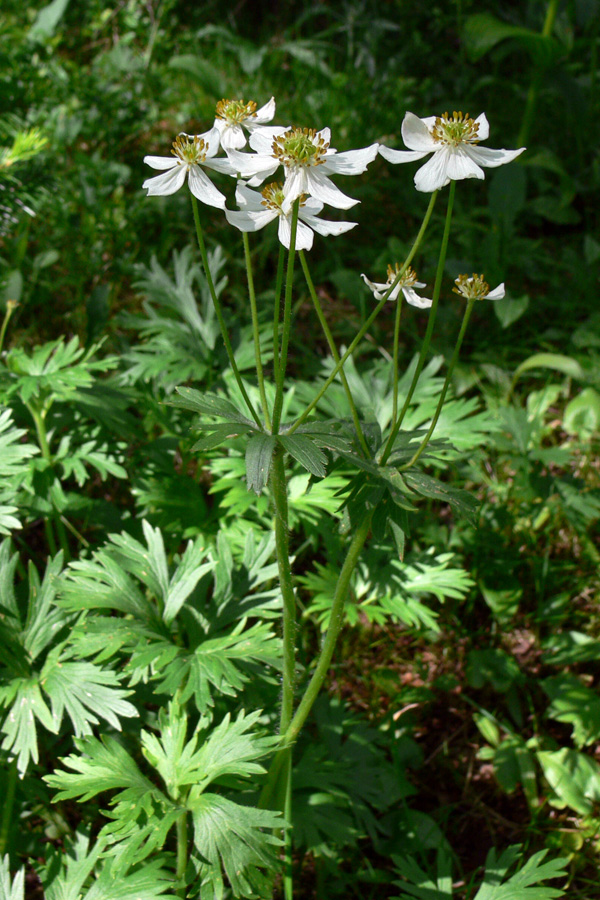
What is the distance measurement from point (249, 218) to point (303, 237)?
0.09m

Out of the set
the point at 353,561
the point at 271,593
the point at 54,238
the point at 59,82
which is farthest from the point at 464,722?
the point at 59,82

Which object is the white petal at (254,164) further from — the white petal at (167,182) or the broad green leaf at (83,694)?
the broad green leaf at (83,694)

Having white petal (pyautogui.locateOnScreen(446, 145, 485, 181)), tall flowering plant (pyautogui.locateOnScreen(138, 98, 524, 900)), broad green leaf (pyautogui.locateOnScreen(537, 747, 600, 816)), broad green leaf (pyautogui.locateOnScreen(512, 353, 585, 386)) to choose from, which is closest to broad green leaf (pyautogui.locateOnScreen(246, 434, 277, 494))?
tall flowering plant (pyautogui.locateOnScreen(138, 98, 524, 900))

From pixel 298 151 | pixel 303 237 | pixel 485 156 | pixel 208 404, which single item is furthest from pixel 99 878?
pixel 485 156

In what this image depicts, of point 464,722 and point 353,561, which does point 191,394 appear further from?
point 464,722

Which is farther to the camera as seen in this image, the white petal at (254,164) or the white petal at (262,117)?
the white petal at (262,117)

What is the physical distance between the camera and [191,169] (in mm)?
1111

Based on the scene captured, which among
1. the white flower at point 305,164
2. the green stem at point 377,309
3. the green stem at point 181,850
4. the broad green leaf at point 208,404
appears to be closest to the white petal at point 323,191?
the white flower at point 305,164

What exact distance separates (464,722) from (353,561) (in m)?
1.09

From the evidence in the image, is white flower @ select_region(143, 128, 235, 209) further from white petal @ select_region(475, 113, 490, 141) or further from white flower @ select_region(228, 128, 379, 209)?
white petal @ select_region(475, 113, 490, 141)

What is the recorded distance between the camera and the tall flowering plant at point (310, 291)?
104cm

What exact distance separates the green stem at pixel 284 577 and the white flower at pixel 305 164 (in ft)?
1.30

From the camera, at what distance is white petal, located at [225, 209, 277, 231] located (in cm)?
109

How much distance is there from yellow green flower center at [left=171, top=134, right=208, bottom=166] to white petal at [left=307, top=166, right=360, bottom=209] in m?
0.18
